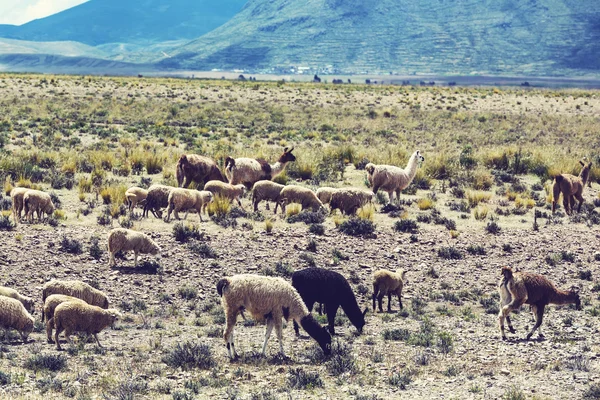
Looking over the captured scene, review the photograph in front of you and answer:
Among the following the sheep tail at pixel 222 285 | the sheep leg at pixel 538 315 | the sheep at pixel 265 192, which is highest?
the sheep tail at pixel 222 285

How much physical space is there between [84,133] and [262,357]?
30.2 m

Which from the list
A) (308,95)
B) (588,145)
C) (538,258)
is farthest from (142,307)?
(308,95)

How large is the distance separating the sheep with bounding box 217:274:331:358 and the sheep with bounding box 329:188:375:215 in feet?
29.9

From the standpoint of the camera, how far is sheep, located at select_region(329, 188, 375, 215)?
2048 centimetres

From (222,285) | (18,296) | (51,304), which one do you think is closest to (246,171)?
(18,296)

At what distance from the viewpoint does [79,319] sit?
460 inches

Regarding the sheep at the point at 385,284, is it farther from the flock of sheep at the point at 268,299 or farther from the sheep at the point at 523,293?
the sheep at the point at 523,293

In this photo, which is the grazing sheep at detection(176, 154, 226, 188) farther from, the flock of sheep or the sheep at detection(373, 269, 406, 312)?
the sheep at detection(373, 269, 406, 312)

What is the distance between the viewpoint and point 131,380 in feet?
33.4

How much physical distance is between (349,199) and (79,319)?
9.89 m

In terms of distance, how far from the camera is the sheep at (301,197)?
66.8 ft

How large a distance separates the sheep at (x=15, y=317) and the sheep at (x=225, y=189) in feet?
29.7

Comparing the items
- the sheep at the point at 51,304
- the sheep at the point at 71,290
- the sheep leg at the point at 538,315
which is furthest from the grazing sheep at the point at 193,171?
the sheep leg at the point at 538,315

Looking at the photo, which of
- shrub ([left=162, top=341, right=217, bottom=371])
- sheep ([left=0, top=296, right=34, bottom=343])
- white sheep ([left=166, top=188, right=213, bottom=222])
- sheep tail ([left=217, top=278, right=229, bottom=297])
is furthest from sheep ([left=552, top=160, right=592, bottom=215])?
sheep ([left=0, top=296, right=34, bottom=343])
